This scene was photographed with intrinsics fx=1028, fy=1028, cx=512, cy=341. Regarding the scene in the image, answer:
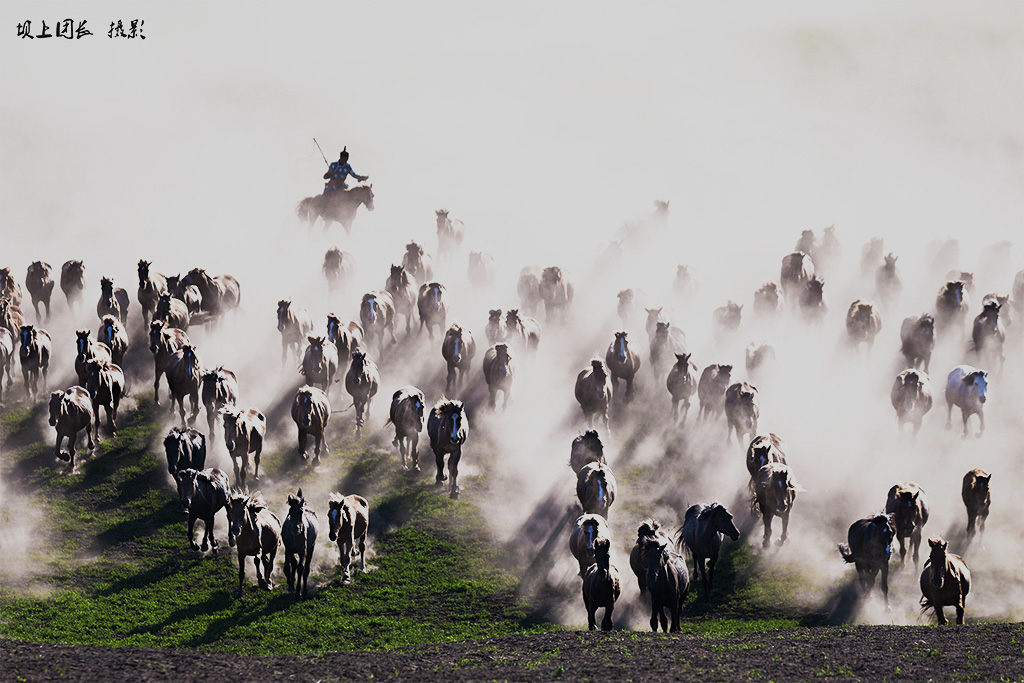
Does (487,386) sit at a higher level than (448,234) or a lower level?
lower

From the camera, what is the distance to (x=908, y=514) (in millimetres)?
29094

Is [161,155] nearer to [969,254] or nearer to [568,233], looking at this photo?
[568,233]

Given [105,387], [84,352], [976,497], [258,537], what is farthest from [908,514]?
[84,352]

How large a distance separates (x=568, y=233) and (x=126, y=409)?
37.0m

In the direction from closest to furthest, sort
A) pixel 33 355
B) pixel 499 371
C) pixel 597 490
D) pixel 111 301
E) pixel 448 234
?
pixel 597 490 < pixel 33 355 < pixel 499 371 < pixel 111 301 < pixel 448 234

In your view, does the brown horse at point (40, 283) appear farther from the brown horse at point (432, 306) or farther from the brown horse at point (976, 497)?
the brown horse at point (976, 497)

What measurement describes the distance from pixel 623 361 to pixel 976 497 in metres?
13.1

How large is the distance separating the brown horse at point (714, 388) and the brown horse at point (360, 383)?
11.8 m

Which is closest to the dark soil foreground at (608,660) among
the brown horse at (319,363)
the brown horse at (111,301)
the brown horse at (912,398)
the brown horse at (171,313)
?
the brown horse at (912,398)

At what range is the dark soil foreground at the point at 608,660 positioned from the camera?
21047mm

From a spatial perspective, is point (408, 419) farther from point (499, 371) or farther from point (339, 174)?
point (339, 174)

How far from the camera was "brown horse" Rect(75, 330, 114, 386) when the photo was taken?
35.6 m

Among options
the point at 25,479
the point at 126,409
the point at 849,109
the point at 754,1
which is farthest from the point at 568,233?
the point at 754,1

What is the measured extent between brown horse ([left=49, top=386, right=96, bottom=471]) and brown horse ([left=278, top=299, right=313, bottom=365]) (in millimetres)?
9312
